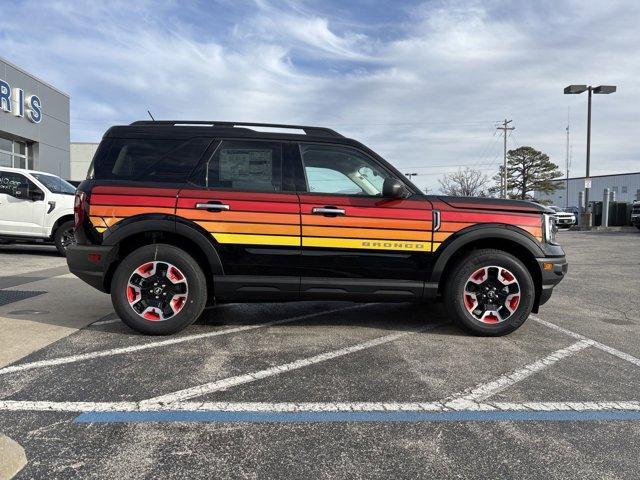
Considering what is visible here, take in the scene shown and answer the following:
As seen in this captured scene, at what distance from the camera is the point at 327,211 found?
449 centimetres

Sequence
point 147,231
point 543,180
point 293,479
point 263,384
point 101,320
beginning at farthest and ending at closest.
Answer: point 543,180, point 101,320, point 147,231, point 263,384, point 293,479

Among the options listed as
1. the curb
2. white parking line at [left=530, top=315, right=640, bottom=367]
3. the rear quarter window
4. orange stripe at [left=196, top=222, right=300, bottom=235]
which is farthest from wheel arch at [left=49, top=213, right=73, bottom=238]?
white parking line at [left=530, top=315, right=640, bottom=367]

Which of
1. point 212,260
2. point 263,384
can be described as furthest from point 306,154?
point 263,384

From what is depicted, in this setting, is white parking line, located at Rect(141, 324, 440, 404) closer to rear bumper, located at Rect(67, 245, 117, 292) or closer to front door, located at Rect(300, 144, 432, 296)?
front door, located at Rect(300, 144, 432, 296)

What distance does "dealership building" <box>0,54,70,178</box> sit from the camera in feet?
59.8

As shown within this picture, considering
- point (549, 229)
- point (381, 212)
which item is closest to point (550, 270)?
point (549, 229)

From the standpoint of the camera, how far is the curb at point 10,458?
7.49ft

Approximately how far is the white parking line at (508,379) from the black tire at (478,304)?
19.6 inches

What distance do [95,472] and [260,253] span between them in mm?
2455

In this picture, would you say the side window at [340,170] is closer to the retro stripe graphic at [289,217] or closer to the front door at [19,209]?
the retro stripe graphic at [289,217]

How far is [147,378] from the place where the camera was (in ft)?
11.5

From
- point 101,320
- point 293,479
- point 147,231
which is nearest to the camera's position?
point 293,479

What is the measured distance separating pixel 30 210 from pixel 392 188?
353 inches

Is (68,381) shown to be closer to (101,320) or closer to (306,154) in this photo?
(101,320)
